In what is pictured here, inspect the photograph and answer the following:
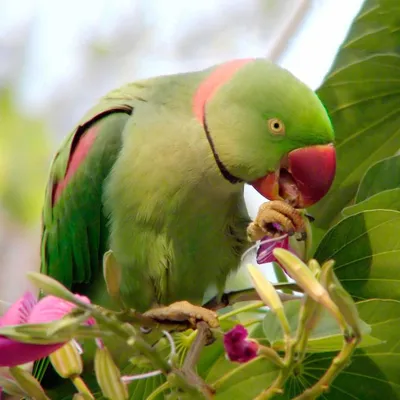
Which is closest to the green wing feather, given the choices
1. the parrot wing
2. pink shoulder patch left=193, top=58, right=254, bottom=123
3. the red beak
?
the parrot wing

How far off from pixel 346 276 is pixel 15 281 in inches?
96.5

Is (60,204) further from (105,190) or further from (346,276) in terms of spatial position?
(346,276)

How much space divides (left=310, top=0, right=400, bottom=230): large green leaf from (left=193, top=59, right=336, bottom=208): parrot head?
0.10 m

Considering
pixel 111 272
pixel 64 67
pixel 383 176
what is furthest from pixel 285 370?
pixel 64 67

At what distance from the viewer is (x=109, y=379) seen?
2.03 feet

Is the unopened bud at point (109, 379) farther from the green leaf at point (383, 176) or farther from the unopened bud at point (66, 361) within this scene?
the green leaf at point (383, 176)

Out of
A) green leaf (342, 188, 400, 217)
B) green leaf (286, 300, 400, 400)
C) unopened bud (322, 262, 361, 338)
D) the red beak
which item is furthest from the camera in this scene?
the red beak

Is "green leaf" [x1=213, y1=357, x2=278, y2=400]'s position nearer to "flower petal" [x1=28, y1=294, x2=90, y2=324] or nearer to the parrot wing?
"flower petal" [x1=28, y1=294, x2=90, y2=324]

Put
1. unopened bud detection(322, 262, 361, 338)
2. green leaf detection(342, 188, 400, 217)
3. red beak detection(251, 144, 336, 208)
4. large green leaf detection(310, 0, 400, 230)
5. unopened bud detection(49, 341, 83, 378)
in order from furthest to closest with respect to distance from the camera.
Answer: large green leaf detection(310, 0, 400, 230), red beak detection(251, 144, 336, 208), green leaf detection(342, 188, 400, 217), unopened bud detection(49, 341, 83, 378), unopened bud detection(322, 262, 361, 338)

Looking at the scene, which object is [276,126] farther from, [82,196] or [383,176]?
[82,196]

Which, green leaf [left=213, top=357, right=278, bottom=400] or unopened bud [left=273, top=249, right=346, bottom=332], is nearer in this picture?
unopened bud [left=273, top=249, right=346, bottom=332]

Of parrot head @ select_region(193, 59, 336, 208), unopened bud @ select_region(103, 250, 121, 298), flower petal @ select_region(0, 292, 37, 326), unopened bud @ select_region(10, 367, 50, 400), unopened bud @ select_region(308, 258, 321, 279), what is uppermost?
parrot head @ select_region(193, 59, 336, 208)

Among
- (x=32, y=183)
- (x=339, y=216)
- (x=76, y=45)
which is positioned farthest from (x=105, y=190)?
(x=76, y=45)

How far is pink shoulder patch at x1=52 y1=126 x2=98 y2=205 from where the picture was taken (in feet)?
3.93
